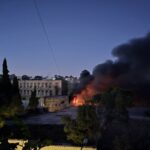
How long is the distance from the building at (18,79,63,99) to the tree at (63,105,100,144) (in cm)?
5882

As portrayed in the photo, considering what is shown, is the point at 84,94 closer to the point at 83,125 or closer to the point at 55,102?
the point at 55,102

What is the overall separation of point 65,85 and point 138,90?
139 feet

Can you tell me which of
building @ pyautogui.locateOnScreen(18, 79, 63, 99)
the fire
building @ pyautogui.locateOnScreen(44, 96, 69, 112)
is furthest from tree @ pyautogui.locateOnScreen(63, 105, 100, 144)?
building @ pyautogui.locateOnScreen(18, 79, 63, 99)

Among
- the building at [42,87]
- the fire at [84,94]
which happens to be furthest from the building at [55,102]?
the building at [42,87]

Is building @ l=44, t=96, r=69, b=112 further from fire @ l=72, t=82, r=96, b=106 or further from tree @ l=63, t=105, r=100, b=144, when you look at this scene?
tree @ l=63, t=105, r=100, b=144

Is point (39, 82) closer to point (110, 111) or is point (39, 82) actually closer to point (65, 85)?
point (65, 85)

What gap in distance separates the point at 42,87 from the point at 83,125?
61.7 m

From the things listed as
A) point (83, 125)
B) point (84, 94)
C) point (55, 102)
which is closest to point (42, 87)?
point (55, 102)

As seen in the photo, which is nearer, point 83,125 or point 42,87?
point 83,125

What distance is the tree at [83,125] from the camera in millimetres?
14805

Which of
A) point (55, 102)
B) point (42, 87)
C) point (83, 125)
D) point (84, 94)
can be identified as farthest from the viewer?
point (42, 87)

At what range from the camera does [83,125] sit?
14.8 m

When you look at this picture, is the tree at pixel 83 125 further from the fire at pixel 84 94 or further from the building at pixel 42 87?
the building at pixel 42 87

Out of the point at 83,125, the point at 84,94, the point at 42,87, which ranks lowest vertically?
the point at 83,125
